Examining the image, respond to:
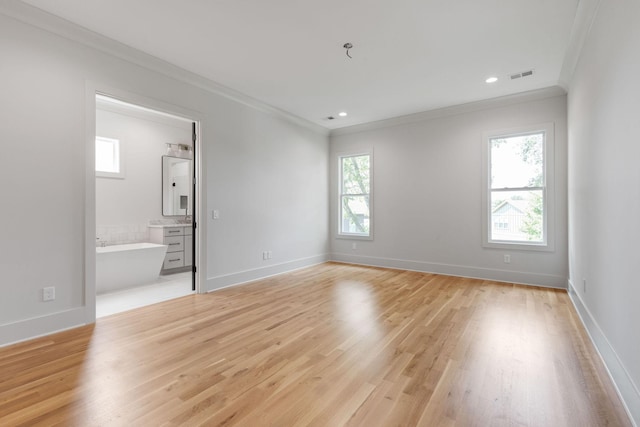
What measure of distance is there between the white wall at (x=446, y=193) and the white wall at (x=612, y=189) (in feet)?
4.33

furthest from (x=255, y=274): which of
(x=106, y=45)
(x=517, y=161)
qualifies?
(x=517, y=161)

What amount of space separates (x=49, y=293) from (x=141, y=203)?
117 inches

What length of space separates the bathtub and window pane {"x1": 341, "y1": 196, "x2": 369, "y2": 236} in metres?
3.48

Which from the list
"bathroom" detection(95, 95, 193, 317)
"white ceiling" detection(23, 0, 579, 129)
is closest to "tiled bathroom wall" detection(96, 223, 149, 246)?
"bathroom" detection(95, 95, 193, 317)

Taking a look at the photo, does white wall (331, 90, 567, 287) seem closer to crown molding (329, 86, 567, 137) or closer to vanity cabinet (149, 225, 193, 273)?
crown molding (329, 86, 567, 137)

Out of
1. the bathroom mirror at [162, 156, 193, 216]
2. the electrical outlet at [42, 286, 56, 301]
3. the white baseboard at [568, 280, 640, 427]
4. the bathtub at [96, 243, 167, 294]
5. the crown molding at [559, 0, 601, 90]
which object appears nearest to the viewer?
the white baseboard at [568, 280, 640, 427]

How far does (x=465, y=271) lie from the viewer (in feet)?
16.4

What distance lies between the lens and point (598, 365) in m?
2.16

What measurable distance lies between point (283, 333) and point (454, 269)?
349cm

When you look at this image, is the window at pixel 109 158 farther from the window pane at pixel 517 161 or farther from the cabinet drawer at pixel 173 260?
the window pane at pixel 517 161

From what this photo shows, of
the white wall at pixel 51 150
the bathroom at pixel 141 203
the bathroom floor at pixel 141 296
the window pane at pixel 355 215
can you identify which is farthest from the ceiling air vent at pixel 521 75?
the bathroom floor at pixel 141 296

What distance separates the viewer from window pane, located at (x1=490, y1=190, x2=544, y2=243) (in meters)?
4.50

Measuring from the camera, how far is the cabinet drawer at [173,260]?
534 centimetres

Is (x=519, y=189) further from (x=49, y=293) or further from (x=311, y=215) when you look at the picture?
(x=49, y=293)
